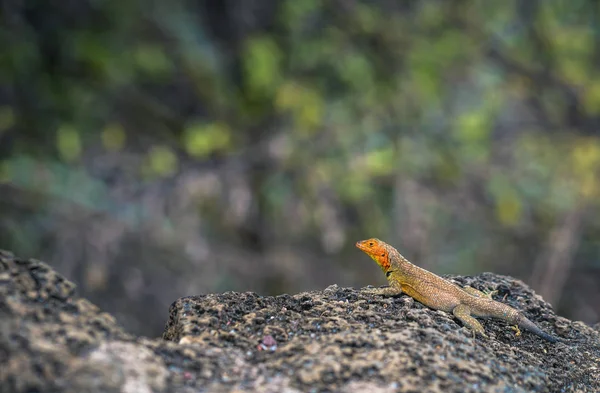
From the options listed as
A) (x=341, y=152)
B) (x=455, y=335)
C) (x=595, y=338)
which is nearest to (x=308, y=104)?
(x=341, y=152)

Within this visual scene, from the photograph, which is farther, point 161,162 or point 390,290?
point 161,162

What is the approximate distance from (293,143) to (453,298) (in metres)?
6.08

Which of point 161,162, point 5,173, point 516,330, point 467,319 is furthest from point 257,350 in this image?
point 161,162

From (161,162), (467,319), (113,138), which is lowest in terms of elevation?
(467,319)

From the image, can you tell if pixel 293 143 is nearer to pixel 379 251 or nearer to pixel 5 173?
pixel 5 173

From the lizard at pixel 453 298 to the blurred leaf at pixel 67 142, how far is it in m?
5.76

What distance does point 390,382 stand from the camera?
2439mm

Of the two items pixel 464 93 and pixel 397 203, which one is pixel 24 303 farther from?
pixel 464 93

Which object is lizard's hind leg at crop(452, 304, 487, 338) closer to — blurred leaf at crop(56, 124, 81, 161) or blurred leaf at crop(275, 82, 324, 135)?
blurred leaf at crop(275, 82, 324, 135)

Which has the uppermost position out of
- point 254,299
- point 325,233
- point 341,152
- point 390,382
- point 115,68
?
point 115,68

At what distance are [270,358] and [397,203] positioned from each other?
6.98m

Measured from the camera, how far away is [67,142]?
8.67 metres

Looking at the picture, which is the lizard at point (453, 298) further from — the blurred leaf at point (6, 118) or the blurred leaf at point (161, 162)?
the blurred leaf at point (6, 118)

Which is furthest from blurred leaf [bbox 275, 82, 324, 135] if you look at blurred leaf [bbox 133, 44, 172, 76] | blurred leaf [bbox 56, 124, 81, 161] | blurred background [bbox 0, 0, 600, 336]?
blurred leaf [bbox 56, 124, 81, 161]
